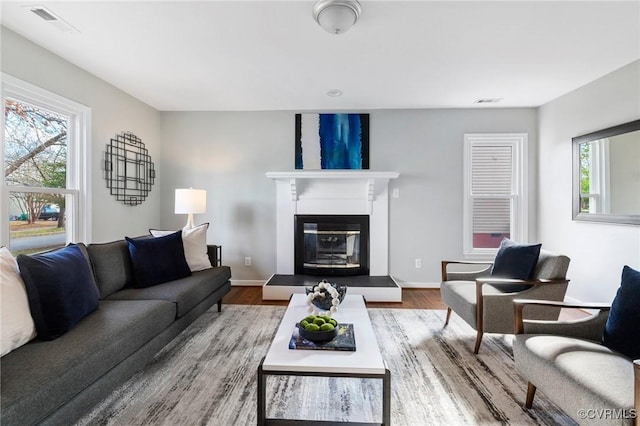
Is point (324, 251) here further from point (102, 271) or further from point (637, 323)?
point (637, 323)

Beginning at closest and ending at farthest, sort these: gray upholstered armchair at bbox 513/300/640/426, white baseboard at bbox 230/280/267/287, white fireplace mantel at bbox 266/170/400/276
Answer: gray upholstered armchair at bbox 513/300/640/426 → white fireplace mantel at bbox 266/170/400/276 → white baseboard at bbox 230/280/267/287

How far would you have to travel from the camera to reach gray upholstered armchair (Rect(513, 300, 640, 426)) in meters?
1.16

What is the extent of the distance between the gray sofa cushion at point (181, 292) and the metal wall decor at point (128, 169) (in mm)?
1500

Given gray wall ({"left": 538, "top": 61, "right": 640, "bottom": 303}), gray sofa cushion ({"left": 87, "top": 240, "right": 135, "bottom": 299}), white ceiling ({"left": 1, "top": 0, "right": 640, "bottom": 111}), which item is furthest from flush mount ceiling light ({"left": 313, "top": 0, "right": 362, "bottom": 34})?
gray wall ({"left": 538, "top": 61, "right": 640, "bottom": 303})

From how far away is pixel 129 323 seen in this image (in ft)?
5.98

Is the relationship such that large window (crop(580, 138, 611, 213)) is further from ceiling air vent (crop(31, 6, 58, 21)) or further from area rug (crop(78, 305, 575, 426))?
ceiling air vent (crop(31, 6, 58, 21))

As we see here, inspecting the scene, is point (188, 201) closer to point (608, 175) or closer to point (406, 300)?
point (406, 300)

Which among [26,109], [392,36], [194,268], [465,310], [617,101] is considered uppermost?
[392,36]

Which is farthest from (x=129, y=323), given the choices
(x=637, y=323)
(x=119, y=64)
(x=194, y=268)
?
(x=637, y=323)

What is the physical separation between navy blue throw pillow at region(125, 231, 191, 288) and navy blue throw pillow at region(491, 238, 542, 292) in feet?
9.35

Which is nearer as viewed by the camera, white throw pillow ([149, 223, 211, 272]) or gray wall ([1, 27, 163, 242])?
gray wall ([1, 27, 163, 242])

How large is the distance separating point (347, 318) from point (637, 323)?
58.7 inches

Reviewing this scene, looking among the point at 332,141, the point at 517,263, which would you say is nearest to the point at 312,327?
the point at 517,263

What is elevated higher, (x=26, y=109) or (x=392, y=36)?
(x=392, y=36)
